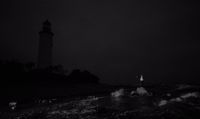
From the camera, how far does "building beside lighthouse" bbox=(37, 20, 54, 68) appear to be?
70812 millimetres

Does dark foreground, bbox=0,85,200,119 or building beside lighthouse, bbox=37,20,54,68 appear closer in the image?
dark foreground, bbox=0,85,200,119

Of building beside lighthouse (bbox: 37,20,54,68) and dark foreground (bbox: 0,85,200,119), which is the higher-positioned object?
building beside lighthouse (bbox: 37,20,54,68)

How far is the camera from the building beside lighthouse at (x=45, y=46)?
7081 cm

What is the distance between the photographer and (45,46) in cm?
7206

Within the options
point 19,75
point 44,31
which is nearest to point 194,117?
point 19,75

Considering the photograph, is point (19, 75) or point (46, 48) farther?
point (46, 48)

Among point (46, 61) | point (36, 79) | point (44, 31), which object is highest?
point (44, 31)

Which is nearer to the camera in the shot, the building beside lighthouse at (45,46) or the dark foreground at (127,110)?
the dark foreground at (127,110)

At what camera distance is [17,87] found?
4562 cm

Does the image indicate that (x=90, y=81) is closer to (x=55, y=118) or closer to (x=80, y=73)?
(x=80, y=73)

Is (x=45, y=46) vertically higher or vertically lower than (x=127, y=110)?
higher

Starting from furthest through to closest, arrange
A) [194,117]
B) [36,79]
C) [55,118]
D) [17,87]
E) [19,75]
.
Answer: [36,79] < [19,75] < [17,87] < [55,118] < [194,117]

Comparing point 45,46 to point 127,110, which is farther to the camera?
point 45,46

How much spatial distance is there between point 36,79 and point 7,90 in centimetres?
1560
